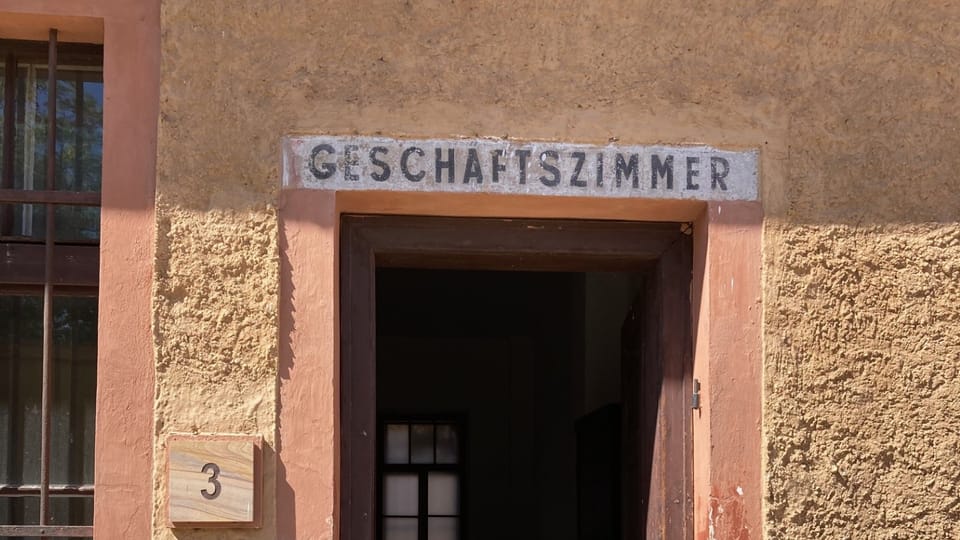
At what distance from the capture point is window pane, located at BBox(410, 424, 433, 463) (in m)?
10.7

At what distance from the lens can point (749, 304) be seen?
4.15 meters

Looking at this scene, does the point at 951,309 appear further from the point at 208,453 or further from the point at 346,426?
the point at 208,453

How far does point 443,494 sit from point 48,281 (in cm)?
692

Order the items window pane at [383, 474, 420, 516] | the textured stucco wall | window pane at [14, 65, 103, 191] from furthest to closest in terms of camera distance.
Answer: window pane at [383, 474, 420, 516] → window pane at [14, 65, 103, 191] → the textured stucco wall

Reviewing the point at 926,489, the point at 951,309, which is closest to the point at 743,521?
the point at 926,489

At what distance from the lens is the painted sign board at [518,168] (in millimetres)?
4094

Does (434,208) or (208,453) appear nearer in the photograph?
(208,453)

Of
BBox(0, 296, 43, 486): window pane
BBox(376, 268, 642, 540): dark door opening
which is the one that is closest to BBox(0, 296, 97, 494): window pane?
BBox(0, 296, 43, 486): window pane

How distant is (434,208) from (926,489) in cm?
177

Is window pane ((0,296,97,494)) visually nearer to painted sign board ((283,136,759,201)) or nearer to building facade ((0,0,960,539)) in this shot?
building facade ((0,0,960,539))

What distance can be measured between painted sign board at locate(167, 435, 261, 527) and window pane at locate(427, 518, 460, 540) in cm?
678

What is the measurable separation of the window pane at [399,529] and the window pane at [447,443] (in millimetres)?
635

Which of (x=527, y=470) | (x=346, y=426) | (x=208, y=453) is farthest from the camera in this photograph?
(x=527, y=470)

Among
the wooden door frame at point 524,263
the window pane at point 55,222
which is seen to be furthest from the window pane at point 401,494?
the window pane at point 55,222
